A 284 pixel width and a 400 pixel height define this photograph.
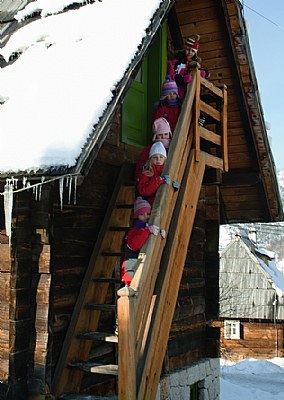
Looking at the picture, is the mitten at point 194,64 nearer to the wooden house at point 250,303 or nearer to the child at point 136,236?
the child at point 136,236

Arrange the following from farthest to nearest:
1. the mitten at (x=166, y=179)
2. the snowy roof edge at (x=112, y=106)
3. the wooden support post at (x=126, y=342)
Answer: the mitten at (x=166, y=179) < the wooden support post at (x=126, y=342) < the snowy roof edge at (x=112, y=106)

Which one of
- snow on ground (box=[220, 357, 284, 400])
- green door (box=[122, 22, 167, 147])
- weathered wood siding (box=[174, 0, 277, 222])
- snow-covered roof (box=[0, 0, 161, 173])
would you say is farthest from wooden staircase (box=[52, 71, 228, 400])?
snow on ground (box=[220, 357, 284, 400])

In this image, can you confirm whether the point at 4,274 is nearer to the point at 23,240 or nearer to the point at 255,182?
the point at 23,240

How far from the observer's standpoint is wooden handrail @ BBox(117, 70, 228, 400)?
5160 millimetres

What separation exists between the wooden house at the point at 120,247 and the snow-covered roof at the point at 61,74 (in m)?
0.10

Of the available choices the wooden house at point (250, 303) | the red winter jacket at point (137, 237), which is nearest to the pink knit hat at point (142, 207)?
the red winter jacket at point (137, 237)

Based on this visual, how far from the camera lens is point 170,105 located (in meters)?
7.11

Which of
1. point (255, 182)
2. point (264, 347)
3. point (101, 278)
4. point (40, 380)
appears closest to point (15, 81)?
point (101, 278)

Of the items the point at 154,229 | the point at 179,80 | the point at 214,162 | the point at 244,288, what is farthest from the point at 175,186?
the point at 244,288

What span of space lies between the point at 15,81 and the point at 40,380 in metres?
2.89

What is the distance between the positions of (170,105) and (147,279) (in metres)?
2.41

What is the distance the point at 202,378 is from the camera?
364 inches

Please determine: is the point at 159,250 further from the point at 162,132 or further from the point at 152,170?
the point at 162,132

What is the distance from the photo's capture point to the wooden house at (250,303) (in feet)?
82.0
